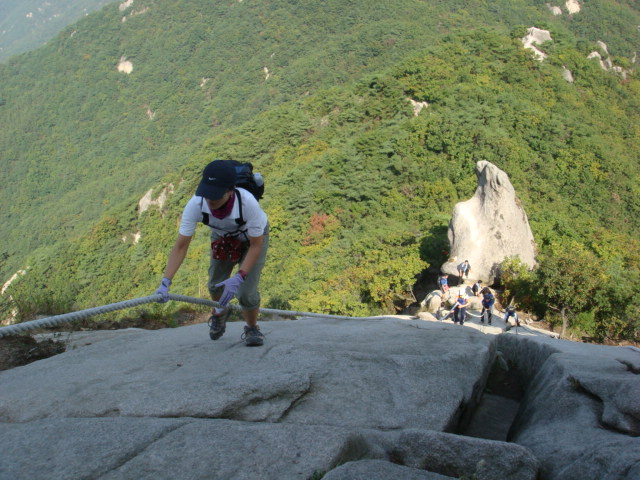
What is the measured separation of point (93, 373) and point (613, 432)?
3825 mm

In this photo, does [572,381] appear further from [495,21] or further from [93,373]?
[495,21]

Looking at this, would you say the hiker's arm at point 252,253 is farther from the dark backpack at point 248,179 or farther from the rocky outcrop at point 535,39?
the rocky outcrop at point 535,39

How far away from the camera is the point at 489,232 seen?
1847 centimetres

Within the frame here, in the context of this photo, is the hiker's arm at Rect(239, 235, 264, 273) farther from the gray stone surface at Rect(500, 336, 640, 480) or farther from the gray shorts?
the gray stone surface at Rect(500, 336, 640, 480)

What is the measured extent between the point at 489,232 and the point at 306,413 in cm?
1627

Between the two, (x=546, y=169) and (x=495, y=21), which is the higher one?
(x=495, y=21)

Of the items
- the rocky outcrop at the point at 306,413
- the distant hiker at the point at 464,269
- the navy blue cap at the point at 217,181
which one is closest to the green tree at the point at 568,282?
the distant hiker at the point at 464,269

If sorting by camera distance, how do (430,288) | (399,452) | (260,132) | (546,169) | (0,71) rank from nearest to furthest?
(399,452), (430,288), (546,169), (260,132), (0,71)

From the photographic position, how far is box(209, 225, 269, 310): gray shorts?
15.8 ft

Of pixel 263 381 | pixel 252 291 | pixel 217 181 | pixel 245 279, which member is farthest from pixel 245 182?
pixel 263 381

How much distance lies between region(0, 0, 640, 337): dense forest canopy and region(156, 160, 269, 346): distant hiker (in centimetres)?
477

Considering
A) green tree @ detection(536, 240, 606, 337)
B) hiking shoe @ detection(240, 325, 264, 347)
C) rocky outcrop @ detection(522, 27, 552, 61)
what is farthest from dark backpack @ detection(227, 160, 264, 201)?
rocky outcrop @ detection(522, 27, 552, 61)

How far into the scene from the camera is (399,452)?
302cm

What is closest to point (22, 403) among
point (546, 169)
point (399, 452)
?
point (399, 452)
